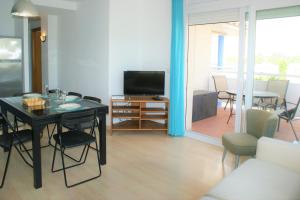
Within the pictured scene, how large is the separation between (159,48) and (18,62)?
296cm

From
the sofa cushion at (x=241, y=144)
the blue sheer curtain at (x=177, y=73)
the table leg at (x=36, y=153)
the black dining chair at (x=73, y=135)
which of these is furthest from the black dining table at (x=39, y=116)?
the blue sheer curtain at (x=177, y=73)

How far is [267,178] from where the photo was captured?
246 cm

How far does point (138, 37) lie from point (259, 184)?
3.92 meters

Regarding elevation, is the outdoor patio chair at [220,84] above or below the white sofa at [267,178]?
above

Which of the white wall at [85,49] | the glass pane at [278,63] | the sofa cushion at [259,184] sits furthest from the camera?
the white wall at [85,49]

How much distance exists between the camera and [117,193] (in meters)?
3.03

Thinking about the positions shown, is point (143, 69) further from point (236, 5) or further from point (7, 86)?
point (7, 86)

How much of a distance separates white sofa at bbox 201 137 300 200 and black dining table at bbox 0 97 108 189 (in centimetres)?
183

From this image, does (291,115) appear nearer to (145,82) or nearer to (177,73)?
(177,73)

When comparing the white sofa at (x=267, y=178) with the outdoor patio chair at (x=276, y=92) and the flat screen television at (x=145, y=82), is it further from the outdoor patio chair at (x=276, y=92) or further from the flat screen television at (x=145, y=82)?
the flat screen television at (x=145, y=82)

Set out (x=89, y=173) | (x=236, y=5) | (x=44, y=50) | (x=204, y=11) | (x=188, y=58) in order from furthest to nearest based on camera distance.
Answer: (x=44, y=50) < (x=188, y=58) < (x=204, y=11) < (x=236, y=5) < (x=89, y=173)

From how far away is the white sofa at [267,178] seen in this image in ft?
7.14

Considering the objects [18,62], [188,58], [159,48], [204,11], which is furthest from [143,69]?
[18,62]

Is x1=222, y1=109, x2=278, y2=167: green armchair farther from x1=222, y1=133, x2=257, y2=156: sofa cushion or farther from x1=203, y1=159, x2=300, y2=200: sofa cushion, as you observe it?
x1=203, y1=159, x2=300, y2=200: sofa cushion
